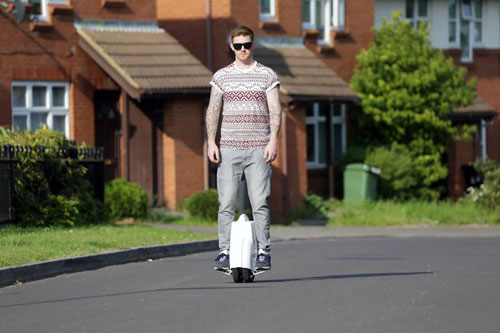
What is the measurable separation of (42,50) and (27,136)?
4.79 meters

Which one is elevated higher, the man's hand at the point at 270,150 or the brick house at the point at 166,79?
the brick house at the point at 166,79

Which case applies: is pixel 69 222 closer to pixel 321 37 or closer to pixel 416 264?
pixel 416 264

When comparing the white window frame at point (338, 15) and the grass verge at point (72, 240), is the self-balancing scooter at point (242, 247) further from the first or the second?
the white window frame at point (338, 15)

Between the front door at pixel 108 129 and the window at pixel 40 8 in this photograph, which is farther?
the front door at pixel 108 129

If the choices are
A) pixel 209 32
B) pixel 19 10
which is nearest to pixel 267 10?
pixel 209 32

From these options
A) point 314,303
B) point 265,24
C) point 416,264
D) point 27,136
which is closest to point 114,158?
point 265,24

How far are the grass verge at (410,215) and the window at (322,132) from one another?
8.36 feet

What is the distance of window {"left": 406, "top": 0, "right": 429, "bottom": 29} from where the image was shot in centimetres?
3014

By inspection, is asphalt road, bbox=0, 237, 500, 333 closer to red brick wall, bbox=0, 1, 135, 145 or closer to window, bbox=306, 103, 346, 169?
red brick wall, bbox=0, 1, 135, 145

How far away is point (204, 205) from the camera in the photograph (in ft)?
71.5

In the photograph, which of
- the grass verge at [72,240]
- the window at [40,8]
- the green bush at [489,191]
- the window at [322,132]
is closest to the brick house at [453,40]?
the window at [322,132]

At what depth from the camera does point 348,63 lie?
27.6 m

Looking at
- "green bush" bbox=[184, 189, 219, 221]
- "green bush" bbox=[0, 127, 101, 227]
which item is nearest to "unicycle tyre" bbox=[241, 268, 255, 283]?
"green bush" bbox=[0, 127, 101, 227]

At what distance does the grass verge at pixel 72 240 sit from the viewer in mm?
12606
